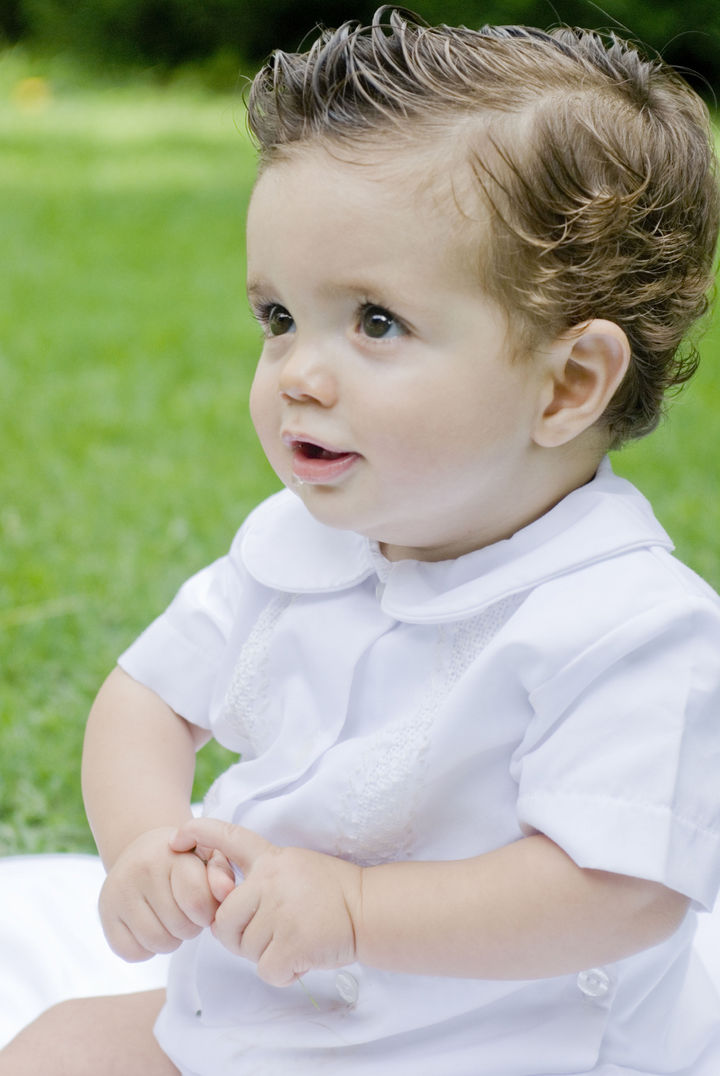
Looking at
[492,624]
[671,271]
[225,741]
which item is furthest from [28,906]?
[671,271]

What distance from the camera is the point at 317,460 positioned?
123cm

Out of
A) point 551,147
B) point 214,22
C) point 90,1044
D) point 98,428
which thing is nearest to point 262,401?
point 551,147

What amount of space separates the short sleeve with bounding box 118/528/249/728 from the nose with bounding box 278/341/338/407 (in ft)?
1.16

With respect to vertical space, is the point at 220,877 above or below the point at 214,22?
above

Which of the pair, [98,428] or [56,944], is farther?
[98,428]

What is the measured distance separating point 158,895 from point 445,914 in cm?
27

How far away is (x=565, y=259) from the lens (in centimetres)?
118

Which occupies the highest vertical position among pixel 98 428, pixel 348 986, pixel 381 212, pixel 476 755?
pixel 381 212

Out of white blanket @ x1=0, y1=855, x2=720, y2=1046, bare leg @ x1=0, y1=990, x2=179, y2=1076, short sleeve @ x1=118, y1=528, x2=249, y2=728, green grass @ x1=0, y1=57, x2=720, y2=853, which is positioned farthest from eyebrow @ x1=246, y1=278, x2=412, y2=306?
white blanket @ x1=0, y1=855, x2=720, y2=1046

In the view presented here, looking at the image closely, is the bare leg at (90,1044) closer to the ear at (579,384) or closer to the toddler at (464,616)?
the toddler at (464,616)

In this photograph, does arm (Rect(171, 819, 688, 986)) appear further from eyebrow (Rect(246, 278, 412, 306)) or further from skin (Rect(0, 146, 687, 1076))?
eyebrow (Rect(246, 278, 412, 306))

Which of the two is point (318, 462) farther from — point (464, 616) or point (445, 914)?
point (445, 914)

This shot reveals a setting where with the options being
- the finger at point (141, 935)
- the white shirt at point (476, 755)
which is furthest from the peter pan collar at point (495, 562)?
the finger at point (141, 935)

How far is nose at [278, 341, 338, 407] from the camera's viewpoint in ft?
3.88
